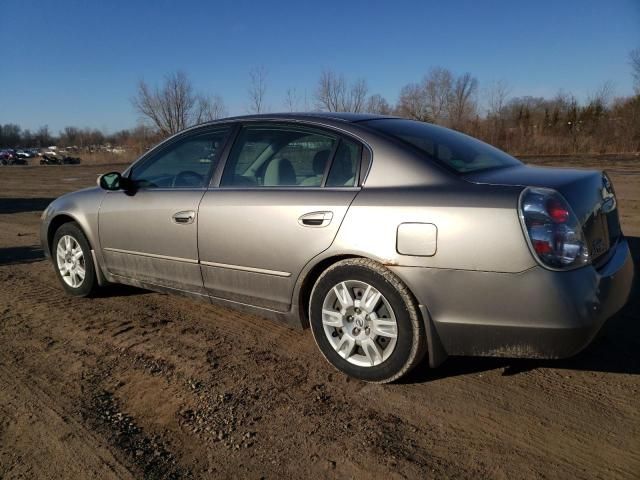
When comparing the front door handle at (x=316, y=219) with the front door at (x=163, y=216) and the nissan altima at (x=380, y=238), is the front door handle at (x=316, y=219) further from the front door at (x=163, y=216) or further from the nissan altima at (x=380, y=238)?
the front door at (x=163, y=216)

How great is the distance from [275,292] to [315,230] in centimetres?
54

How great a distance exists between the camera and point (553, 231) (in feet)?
8.05

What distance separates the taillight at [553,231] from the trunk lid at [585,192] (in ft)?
0.25

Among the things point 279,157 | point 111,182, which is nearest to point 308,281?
point 279,157

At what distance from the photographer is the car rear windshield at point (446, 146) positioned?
9.98 ft

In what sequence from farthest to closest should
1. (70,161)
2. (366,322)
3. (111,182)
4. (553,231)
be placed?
(70,161)
(111,182)
(366,322)
(553,231)

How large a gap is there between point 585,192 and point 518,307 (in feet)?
2.45

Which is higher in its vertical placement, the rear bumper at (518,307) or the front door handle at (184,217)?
the front door handle at (184,217)

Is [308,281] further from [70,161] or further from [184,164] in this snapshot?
[70,161]

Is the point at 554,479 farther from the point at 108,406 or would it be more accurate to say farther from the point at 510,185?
the point at 108,406

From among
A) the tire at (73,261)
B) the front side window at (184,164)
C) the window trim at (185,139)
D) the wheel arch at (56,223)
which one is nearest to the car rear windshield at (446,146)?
the window trim at (185,139)

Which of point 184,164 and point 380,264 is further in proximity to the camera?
point 184,164

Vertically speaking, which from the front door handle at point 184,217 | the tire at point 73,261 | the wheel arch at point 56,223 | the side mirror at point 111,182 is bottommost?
the tire at point 73,261

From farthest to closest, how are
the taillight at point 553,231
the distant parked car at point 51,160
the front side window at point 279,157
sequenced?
the distant parked car at point 51,160 < the front side window at point 279,157 < the taillight at point 553,231
